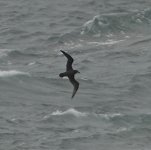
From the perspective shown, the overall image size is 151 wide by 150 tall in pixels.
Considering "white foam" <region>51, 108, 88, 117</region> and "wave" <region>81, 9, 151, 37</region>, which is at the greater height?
"white foam" <region>51, 108, 88, 117</region>

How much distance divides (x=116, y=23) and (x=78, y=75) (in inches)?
539

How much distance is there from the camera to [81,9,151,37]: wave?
3603 inches

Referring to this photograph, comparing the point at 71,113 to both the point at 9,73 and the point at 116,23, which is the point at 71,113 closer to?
the point at 9,73

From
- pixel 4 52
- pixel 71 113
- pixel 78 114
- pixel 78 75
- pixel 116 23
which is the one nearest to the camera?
pixel 78 114

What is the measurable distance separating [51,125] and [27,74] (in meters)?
11.6

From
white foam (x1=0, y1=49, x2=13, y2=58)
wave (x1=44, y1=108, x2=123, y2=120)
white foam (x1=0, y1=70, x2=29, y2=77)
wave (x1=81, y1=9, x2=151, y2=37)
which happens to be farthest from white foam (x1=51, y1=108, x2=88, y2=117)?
wave (x1=81, y1=9, x2=151, y2=37)

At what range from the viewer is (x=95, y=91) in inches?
3022

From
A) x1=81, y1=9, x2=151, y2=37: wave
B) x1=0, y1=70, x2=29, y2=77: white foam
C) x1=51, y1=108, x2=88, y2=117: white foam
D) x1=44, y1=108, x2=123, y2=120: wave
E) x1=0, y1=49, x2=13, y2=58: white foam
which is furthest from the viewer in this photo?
x1=81, y1=9, x2=151, y2=37: wave

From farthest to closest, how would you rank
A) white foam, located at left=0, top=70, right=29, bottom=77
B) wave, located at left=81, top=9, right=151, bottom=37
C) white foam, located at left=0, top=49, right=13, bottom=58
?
wave, located at left=81, top=9, right=151, bottom=37
white foam, located at left=0, top=49, right=13, bottom=58
white foam, located at left=0, top=70, right=29, bottom=77

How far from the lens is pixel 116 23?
93.1 m

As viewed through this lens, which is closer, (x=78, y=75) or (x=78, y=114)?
(x=78, y=114)

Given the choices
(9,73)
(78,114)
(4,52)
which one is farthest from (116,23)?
(78,114)

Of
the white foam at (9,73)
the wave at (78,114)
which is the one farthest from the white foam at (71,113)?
the white foam at (9,73)

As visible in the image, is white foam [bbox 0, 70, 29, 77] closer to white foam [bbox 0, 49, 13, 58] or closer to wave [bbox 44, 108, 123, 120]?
white foam [bbox 0, 49, 13, 58]
